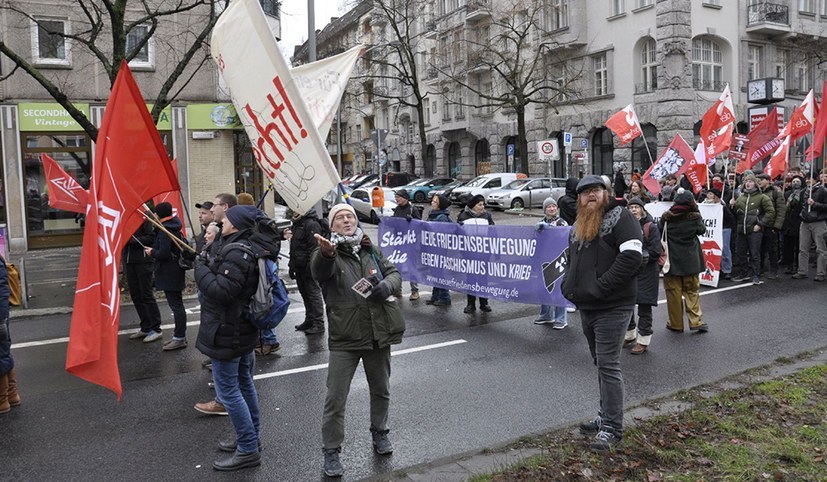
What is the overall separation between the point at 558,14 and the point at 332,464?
124ft

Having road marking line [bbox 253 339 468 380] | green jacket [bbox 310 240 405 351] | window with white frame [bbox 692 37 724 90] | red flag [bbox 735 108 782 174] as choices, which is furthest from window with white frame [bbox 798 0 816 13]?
green jacket [bbox 310 240 405 351]

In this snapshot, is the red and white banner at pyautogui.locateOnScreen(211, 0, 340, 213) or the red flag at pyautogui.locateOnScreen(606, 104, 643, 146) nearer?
the red and white banner at pyautogui.locateOnScreen(211, 0, 340, 213)

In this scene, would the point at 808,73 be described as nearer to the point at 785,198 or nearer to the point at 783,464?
the point at 785,198

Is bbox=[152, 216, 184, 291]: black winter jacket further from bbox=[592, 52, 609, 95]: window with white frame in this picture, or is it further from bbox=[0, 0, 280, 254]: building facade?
bbox=[592, 52, 609, 95]: window with white frame

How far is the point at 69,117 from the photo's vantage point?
2078cm

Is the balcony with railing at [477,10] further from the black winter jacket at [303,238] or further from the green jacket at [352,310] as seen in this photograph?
the green jacket at [352,310]

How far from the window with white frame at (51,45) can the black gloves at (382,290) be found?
19973 millimetres

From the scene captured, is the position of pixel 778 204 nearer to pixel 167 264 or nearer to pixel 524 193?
pixel 167 264

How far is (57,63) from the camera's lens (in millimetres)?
21062

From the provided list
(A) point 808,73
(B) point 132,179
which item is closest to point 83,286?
(B) point 132,179

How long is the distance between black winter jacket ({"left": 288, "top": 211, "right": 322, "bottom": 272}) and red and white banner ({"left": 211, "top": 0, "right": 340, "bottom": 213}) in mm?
3813

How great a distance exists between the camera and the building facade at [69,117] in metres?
20.4

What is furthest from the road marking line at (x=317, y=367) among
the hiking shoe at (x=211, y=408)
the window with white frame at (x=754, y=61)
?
the window with white frame at (x=754, y=61)

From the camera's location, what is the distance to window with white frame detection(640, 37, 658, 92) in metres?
34.3
